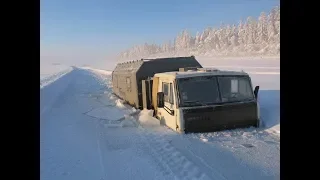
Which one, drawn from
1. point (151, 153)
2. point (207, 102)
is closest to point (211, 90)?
point (207, 102)

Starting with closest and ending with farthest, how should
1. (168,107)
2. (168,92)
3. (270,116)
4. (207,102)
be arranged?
(207,102) < (168,107) < (168,92) < (270,116)

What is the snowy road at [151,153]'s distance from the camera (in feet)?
18.0

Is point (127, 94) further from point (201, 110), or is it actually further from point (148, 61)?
point (201, 110)

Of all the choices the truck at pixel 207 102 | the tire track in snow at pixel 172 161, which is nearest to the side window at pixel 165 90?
the truck at pixel 207 102

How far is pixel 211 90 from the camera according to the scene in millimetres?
8555

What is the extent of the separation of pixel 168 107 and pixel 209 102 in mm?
1208

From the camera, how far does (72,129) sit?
30.5 ft

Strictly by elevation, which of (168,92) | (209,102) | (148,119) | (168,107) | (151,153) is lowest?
(151,153)

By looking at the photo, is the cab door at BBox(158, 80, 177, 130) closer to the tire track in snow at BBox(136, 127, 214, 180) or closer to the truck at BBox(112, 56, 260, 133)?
the truck at BBox(112, 56, 260, 133)

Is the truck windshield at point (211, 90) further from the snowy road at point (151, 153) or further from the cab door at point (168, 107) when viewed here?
the snowy road at point (151, 153)

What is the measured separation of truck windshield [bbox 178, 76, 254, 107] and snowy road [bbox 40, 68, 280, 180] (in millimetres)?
850

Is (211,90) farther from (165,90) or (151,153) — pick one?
(151,153)
